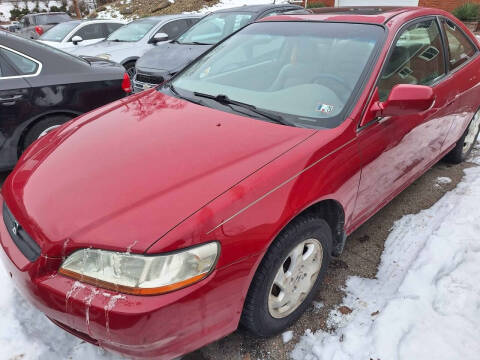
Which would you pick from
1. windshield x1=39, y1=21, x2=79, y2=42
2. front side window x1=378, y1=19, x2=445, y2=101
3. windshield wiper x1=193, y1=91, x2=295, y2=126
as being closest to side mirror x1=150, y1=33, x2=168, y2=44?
windshield x1=39, y1=21, x2=79, y2=42

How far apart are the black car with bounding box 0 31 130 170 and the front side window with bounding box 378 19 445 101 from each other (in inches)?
111

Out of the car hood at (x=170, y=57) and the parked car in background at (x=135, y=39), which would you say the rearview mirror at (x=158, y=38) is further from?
the car hood at (x=170, y=57)

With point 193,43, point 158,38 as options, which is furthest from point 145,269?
point 158,38

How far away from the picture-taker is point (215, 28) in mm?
6102

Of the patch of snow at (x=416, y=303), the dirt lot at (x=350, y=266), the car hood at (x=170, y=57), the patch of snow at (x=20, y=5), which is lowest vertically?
the dirt lot at (x=350, y=266)

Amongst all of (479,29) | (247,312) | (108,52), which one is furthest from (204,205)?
(479,29)

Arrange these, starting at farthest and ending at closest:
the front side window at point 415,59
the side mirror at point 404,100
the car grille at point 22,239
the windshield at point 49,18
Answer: the windshield at point 49,18 < the front side window at point 415,59 < the side mirror at point 404,100 < the car grille at point 22,239

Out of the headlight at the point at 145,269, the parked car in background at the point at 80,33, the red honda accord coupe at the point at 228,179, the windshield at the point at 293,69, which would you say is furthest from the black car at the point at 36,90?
the parked car in background at the point at 80,33

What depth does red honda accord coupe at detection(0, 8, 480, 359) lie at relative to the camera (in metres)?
1.40

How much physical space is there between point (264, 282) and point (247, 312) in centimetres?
18

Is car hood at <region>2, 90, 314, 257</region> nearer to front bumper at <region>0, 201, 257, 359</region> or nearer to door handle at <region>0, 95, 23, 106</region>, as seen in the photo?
front bumper at <region>0, 201, 257, 359</region>

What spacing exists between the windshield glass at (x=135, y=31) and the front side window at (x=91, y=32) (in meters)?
1.33

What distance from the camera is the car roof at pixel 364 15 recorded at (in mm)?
2393

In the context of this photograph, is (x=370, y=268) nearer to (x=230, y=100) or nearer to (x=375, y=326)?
(x=375, y=326)
